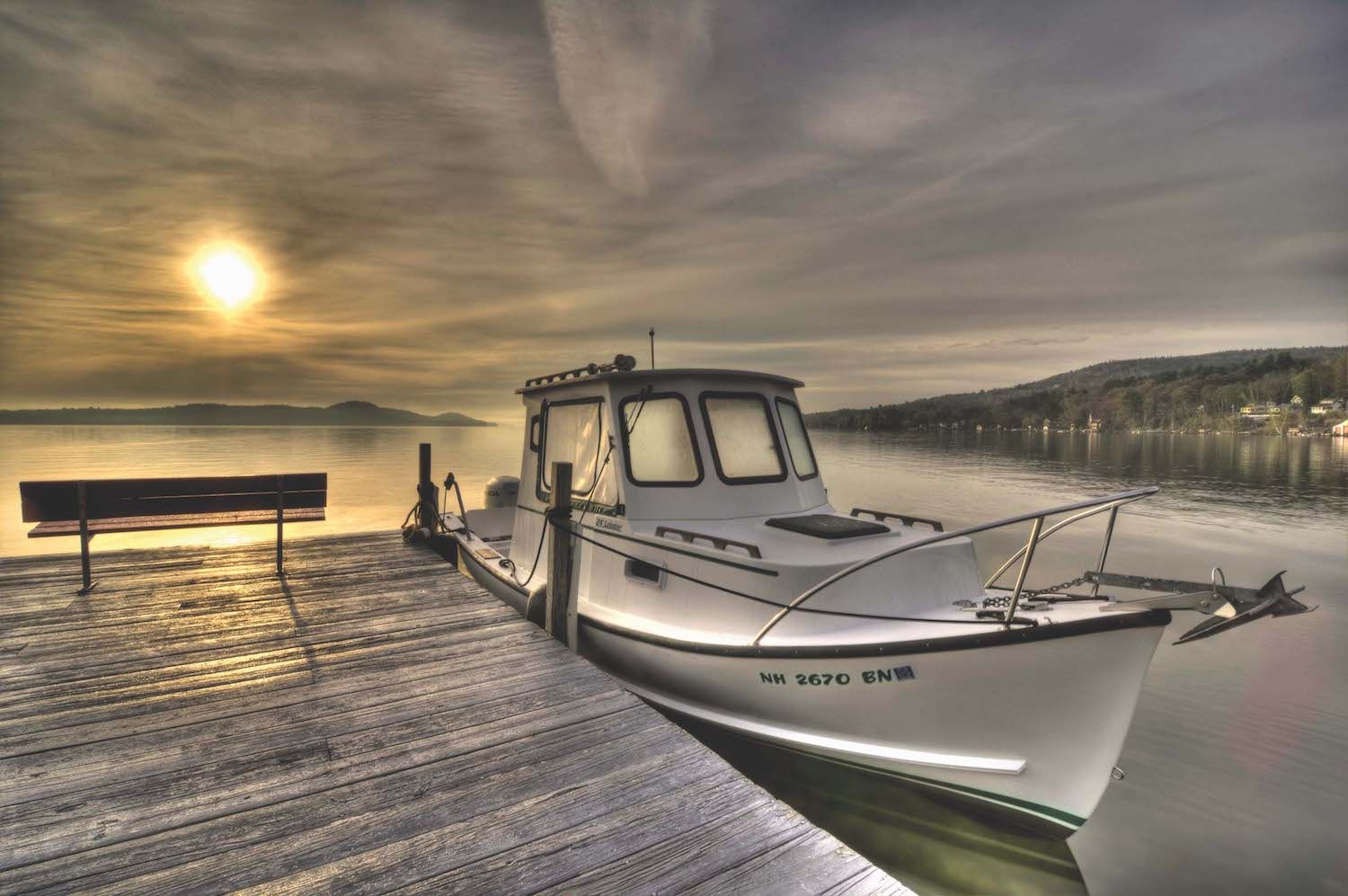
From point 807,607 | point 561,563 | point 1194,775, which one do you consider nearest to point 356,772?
point 561,563

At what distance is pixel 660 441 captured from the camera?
607 cm

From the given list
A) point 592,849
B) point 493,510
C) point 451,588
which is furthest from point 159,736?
point 493,510

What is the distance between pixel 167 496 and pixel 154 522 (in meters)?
0.28

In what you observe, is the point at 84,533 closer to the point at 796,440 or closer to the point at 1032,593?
the point at 796,440

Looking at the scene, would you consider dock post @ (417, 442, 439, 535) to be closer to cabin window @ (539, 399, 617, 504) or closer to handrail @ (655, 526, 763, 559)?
cabin window @ (539, 399, 617, 504)

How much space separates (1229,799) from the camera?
5.57 m

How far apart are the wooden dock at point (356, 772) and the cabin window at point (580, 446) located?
1427 mm

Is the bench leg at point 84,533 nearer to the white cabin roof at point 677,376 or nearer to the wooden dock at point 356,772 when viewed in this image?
the wooden dock at point 356,772

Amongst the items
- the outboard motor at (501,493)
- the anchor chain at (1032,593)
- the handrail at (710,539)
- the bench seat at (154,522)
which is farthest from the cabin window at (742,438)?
the outboard motor at (501,493)

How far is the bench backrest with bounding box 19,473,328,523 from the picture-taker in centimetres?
595

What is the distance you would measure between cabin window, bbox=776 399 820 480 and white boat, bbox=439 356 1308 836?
0.02 m

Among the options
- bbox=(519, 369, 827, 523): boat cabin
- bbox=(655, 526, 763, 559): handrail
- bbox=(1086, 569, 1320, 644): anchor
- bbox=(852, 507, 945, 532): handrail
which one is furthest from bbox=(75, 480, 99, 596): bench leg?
bbox=(1086, 569, 1320, 644): anchor

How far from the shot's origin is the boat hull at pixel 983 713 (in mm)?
3650

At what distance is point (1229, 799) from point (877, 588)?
3.99 metres
